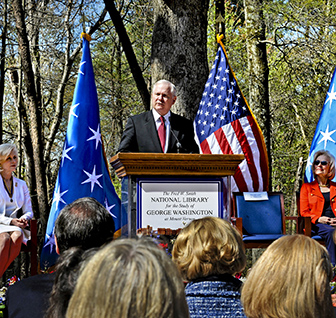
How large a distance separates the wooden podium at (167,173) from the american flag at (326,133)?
9.87 ft

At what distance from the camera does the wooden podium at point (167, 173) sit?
433cm

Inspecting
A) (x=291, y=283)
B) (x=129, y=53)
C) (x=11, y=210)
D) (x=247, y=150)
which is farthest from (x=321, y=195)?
(x=291, y=283)

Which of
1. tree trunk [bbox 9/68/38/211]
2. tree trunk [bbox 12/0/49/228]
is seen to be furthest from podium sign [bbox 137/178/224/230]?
tree trunk [bbox 9/68/38/211]

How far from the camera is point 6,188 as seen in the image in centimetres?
595

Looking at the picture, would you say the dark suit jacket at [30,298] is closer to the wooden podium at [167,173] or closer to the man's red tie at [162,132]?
the wooden podium at [167,173]

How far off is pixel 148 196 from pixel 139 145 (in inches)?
30.4

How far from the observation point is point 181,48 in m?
6.52

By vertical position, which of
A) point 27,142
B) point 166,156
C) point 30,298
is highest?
point 27,142

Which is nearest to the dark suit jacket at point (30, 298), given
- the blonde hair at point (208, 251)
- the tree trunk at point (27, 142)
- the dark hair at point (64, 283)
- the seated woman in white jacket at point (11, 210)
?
the dark hair at point (64, 283)

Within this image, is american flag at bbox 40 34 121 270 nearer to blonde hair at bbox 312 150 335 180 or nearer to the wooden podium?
the wooden podium

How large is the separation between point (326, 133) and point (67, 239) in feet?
18.0

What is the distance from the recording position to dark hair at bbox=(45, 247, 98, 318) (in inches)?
73.3

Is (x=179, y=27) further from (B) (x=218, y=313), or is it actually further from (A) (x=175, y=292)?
(A) (x=175, y=292)

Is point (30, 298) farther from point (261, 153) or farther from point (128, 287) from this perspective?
point (261, 153)
